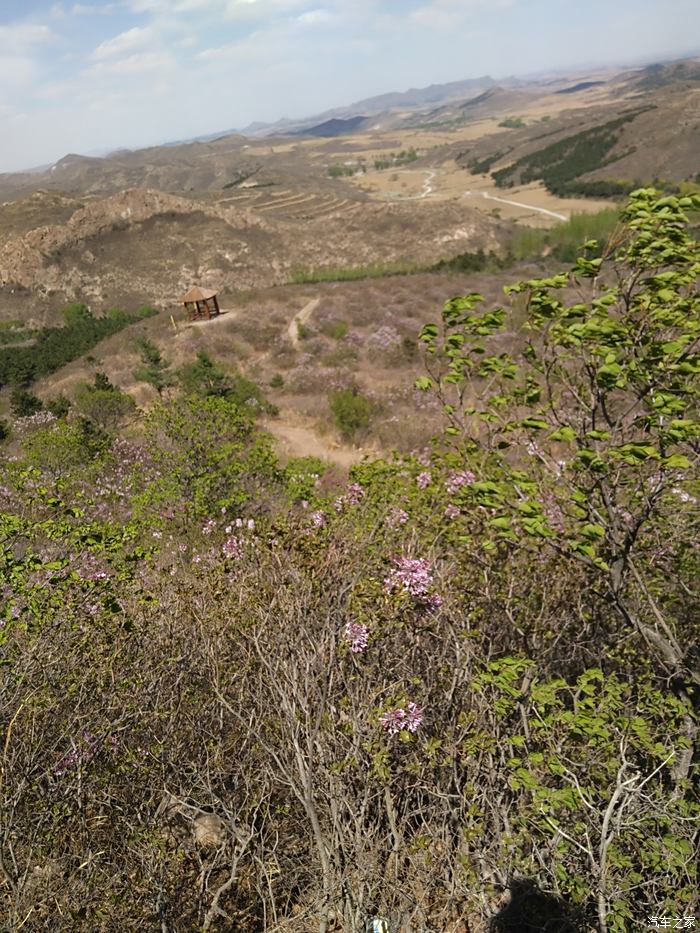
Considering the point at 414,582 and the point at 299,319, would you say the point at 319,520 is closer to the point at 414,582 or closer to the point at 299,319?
the point at 414,582

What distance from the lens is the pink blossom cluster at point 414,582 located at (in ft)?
19.2

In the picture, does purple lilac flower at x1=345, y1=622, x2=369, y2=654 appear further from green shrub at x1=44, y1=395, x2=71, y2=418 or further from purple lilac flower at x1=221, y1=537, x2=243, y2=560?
green shrub at x1=44, y1=395, x2=71, y2=418

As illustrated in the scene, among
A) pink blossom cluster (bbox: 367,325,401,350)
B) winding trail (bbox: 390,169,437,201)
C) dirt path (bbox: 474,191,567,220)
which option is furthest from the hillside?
winding trail (bbox: 390,169,437,201)

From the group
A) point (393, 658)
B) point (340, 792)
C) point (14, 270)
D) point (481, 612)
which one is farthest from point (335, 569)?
point (14, 270)

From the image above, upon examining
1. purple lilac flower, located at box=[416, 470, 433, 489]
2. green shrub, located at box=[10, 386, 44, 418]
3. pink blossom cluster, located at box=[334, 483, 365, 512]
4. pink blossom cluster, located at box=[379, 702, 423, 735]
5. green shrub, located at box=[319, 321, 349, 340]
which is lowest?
green shrub, located at box=[319, 321, 349, 340]

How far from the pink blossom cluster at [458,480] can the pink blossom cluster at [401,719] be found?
10.2 feet

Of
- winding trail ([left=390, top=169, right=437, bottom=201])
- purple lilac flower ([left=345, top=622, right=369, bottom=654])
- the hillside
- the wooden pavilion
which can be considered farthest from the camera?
winding trail ([left=390, top=169, right=437, bottom=201])

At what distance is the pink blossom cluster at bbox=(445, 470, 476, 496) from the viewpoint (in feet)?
24.9

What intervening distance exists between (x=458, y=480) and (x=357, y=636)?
9.72 ft

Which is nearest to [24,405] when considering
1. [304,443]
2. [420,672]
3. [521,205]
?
[304,443]

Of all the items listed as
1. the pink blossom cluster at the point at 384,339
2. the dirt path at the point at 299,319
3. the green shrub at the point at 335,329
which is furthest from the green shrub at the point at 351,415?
the green shrub at the point at 335,329

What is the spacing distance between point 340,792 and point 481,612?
249cm

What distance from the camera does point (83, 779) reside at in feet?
17.2

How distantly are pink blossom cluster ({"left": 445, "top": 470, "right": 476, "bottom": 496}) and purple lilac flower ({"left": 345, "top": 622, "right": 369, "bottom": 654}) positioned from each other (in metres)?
2.68
